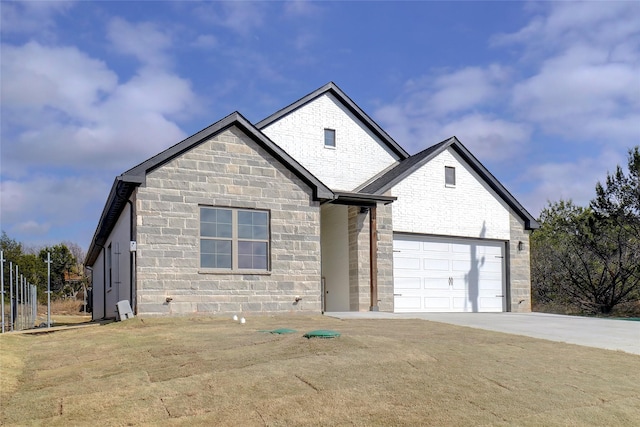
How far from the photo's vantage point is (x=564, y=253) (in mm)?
30016

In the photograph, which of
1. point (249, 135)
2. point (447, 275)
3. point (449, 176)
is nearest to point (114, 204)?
point (249, 135)

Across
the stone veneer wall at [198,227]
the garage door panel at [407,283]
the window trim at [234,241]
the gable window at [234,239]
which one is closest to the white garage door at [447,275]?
the garage door panel at [407,283]

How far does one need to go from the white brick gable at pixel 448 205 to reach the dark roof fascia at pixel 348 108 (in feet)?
7.64

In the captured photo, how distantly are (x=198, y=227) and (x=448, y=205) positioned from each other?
9.36 meters

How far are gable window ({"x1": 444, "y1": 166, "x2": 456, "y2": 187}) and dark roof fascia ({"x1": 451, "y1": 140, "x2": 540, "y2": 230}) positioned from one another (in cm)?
65

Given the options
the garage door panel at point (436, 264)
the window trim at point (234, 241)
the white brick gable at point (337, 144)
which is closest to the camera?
the window trim at point (234, 241)

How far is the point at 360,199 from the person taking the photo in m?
18.7

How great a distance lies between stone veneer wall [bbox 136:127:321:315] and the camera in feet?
47.5

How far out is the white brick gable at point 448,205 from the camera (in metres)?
20.2

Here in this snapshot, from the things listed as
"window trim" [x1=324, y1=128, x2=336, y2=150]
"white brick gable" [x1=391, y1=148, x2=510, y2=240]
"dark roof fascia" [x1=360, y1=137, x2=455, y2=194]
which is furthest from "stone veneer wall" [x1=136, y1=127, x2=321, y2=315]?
"window trim" [x1=324, y1=128, x2=336, y2=150]

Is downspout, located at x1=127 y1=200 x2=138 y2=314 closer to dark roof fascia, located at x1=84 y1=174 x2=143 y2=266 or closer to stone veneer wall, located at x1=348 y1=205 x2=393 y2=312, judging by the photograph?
dark roof fascia, located at x1=84 y1=174 x2=143 y2=266

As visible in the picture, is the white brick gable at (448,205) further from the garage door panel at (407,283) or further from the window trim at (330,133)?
the window trim at (330,133)

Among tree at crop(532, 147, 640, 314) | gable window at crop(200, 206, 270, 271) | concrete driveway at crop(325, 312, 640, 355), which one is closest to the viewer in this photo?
concrete driveway at crop(325, 312, 640, 355)

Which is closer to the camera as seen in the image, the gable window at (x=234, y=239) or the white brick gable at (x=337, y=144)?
the gable window at (x=234, y=239)
